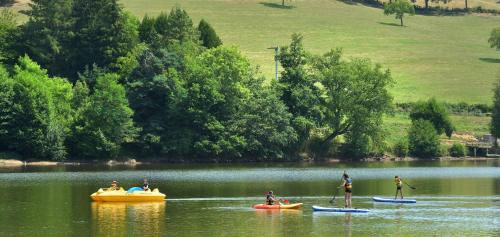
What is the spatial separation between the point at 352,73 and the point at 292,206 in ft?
233

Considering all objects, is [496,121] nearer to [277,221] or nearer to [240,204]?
[240,204]

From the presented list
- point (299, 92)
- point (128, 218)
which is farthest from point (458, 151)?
point (128, 218)

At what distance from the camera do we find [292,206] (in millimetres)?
67438

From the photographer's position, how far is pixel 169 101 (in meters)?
129

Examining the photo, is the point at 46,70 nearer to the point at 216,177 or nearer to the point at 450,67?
the point at 216,177

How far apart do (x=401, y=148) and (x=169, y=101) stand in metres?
33.7

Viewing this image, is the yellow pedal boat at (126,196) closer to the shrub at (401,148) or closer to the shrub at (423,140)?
the shrub at (401,148)

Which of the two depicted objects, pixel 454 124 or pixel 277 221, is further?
pixel 454 124

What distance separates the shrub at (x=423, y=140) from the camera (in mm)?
137750

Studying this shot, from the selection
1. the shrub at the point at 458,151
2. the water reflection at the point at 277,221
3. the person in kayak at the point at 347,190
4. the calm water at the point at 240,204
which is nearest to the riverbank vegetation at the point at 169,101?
the shrub at the point at 458,151

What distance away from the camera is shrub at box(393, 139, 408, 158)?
13700 cm

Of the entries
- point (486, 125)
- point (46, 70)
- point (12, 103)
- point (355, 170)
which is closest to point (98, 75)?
point (46, 70)

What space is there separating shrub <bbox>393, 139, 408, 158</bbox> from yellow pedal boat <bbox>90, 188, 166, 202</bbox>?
227 ft

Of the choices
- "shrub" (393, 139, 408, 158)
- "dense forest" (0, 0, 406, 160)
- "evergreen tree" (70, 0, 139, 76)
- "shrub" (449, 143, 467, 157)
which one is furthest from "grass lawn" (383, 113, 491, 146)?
"evergreen tree" (70, 0, 139, 76)
